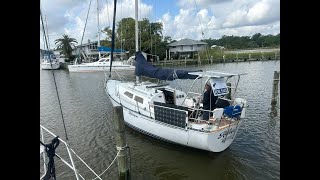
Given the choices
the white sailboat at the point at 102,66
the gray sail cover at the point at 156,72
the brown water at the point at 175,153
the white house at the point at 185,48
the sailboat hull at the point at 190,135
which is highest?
the white house at the point at 185,48

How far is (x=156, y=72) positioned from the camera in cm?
1374

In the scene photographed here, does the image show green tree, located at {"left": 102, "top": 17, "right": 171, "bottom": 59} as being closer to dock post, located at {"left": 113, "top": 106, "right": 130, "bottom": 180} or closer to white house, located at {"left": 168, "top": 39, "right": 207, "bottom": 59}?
white house, located at {"left": 168, "top": 39, "right": 207, "bottom": 59}

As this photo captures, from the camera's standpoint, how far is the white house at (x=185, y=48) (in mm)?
74844

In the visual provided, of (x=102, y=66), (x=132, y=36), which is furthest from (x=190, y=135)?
(x=132, y=36)

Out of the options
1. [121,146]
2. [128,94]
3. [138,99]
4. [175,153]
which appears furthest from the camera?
[128,94]

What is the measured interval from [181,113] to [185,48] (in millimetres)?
66135

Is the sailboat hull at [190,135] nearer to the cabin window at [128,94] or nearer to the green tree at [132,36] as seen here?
the cabin window at [128,94]

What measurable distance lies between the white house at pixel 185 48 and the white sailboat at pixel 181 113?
6160 centimetres

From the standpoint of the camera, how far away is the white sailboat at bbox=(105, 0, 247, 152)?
414 inches

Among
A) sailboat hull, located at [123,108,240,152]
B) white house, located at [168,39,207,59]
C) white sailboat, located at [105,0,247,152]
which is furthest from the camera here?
white house, located at [168,39,207,59]

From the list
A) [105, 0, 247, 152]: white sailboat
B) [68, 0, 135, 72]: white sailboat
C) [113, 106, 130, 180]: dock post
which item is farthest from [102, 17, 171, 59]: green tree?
[113, 106, 130, 180]: dock post

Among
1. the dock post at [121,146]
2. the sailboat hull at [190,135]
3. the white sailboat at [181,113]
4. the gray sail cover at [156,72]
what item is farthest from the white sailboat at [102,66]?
the dock post at [121,146]

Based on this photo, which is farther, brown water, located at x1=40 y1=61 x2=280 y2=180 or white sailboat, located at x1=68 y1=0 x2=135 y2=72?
white sailboat, located at x1=68 y1=0 x2=135 y2=72

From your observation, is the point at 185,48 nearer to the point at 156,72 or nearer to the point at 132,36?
the point at 132,36
